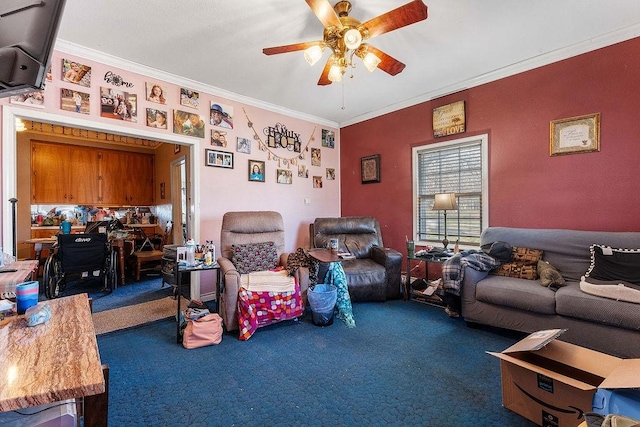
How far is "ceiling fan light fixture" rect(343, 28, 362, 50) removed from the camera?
1.97 meters

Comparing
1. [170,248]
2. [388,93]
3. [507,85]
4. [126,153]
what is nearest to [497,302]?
[507,85]

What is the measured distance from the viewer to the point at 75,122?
2.74 m

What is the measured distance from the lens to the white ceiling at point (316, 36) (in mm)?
2195

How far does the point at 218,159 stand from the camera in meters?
3.66

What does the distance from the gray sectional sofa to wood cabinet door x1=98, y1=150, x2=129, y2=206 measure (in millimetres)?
6343

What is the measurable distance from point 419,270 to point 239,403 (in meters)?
2.96

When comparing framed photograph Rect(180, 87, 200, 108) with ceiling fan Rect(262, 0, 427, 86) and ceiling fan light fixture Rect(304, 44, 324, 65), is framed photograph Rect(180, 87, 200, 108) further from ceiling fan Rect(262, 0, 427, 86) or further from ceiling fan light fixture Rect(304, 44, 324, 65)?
ceiling fan light fixture Rect(304, 44, 324, 65)

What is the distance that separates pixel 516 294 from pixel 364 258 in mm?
1785

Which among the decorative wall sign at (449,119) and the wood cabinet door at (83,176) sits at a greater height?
the decorative wall sign at (449,119)

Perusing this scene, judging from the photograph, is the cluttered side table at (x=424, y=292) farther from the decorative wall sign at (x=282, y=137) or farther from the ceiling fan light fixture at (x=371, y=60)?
the decorative wall sign at (x=282, y=137)

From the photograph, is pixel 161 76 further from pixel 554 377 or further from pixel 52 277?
pixel 554 377

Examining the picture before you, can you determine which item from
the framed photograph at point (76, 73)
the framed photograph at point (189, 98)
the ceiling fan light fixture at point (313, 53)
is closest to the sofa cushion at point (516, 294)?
the ceiling fan light fixture at point (313, 53)

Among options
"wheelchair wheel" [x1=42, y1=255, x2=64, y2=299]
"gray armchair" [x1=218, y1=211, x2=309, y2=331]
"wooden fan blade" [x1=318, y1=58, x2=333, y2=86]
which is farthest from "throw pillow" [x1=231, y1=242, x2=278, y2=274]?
"wheelchair wheel" [x1=42, y1=255, x2=64, y2=299]

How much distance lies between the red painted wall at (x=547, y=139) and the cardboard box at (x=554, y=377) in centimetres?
178
